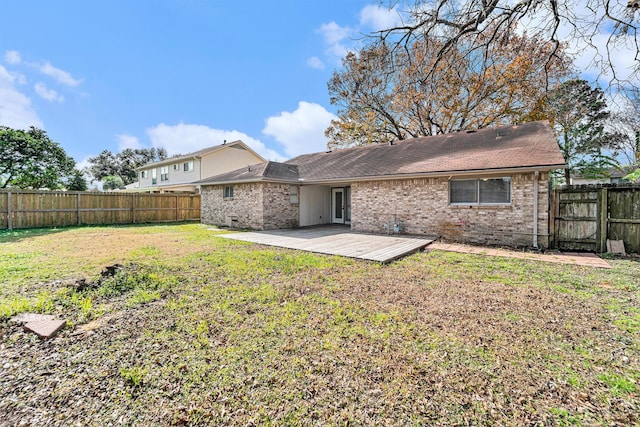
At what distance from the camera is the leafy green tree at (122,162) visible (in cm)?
4402

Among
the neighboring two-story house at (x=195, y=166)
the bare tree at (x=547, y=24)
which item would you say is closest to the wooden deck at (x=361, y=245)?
the bare tree at (x=547, y=24)

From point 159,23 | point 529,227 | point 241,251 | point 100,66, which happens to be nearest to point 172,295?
point 241,251

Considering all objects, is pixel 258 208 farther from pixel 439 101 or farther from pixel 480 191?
pixel 439 101

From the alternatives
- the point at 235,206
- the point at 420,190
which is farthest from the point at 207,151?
the point at 420,190

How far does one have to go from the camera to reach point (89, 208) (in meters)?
14.7

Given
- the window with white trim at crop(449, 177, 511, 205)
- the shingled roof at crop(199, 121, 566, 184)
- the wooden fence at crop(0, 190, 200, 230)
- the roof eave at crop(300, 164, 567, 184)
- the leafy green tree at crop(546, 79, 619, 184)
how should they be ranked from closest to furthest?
the roof eave at crop(300, 164, 567, 184), the shingled roof at crop(199, 121, 566, 184), the window with white trim at crop(449, 177, 511, 205), the wooden fence at crop(0, 190, 200, 230), the leafy green tree at crop(546, 79, 619, 184)

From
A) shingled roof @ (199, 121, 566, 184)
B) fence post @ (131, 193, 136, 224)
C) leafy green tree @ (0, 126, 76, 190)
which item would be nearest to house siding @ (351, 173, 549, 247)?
shingled roof @ (199, 121, 566, 184)

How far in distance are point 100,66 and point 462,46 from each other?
14.4 metres

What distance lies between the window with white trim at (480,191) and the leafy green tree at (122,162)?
159 ft

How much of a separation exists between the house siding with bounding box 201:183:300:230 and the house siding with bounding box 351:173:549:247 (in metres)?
3.51

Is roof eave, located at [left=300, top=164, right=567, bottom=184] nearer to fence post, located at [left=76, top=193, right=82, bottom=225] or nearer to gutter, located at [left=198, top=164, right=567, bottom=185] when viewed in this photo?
gutter, located at [left=198, top=164, right=567, bottom=185]

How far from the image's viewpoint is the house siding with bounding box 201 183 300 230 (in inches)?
512

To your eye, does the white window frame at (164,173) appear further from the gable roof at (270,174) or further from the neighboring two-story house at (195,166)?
the gable roof at (270,174)

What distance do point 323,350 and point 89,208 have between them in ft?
56.1
